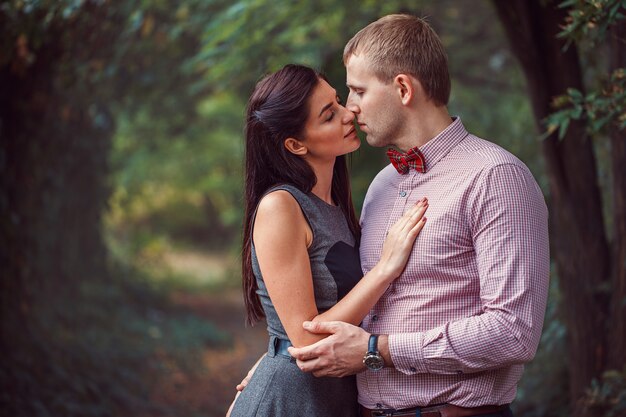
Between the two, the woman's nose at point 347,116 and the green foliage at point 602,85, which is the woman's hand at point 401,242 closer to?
the woman's nose at point 347,116

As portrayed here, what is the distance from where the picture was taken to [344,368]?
2451 millimetres

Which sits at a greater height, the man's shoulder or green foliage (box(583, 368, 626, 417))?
the man's shoulder

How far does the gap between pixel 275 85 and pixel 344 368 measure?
976mm

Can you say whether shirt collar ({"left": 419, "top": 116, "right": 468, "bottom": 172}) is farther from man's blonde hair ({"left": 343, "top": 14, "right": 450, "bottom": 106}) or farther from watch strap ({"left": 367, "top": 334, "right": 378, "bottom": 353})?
watch strap ({"left": 367, "top": 334, "right": 378, "bottom": 353})

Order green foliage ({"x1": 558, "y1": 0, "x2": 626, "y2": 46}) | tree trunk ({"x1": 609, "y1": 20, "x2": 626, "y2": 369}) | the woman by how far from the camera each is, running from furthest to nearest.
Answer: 1. tree trunk ({"x1": 609, "y1": 20, "x2": 626, "y2": 369})
2. green foliage ({"x1": 558, "y1": 0, "x2": 626, "y2": 46})
3. the woman

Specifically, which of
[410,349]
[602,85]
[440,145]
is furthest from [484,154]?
[602,85]

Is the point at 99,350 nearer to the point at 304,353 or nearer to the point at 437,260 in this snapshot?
the point at 304,353

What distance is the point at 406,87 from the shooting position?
2.58 m

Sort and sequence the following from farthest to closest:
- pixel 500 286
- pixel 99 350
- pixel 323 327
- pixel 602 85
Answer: pixel 99 350 < pixel 602 85 < pixel 323 327 < pixel 500 286

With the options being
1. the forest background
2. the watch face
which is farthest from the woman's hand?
the forest background

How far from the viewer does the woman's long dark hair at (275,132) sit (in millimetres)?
2730

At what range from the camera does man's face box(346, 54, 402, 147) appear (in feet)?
8.59

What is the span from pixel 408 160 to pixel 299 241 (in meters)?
0.44

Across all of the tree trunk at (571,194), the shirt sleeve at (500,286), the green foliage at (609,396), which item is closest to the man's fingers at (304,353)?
the shirt sleeve at (500,286)
